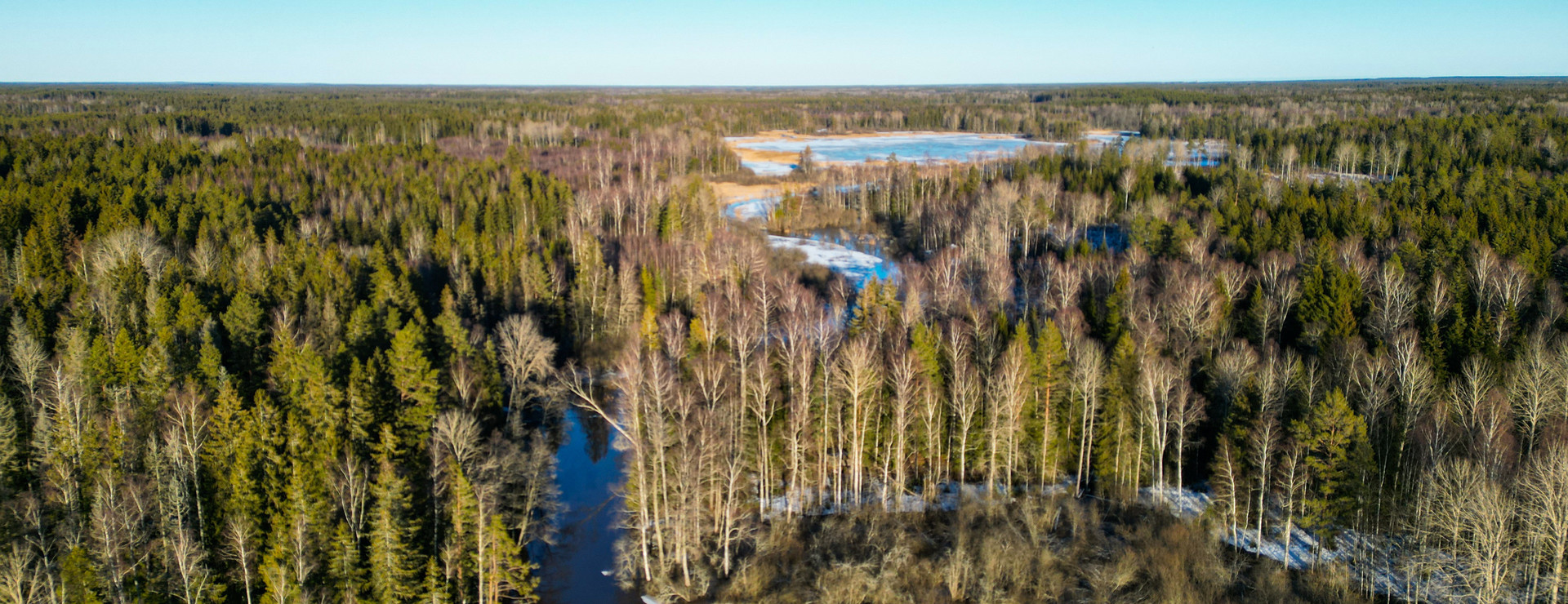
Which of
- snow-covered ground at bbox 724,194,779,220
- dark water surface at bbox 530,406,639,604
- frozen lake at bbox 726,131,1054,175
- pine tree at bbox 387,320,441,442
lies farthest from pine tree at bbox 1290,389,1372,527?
frozen lake at bbox 726,131,1054,175

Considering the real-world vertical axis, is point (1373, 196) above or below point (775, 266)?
above

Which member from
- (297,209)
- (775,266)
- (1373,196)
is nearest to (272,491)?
(775,266)

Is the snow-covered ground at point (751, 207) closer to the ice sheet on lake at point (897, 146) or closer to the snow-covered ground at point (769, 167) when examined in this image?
the snow-covered ground at point (769, 167)

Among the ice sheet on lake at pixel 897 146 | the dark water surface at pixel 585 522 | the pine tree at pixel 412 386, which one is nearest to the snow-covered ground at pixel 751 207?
the ice sheet on lake at pixel 897 146

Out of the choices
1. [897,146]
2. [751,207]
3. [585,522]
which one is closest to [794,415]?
[585,522]

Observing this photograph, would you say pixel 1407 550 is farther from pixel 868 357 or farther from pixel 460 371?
pixel 460 371

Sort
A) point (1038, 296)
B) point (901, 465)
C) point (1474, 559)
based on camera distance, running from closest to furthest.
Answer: point (1474, 559) → point (901, 465) → point (1038, 296)
